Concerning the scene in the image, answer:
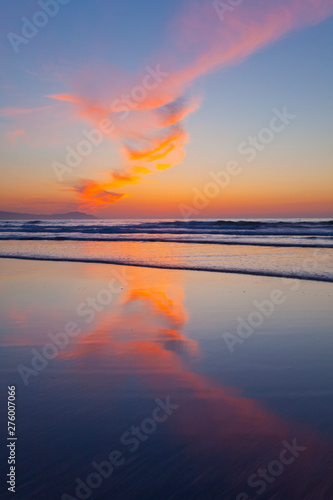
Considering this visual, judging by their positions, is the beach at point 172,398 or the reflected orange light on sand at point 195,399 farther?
the reflected orange light on sand at point 195,399

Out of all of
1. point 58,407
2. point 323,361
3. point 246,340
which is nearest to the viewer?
point 58,407

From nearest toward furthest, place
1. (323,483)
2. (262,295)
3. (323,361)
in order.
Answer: (323,483)
(323,361)
(262,295)

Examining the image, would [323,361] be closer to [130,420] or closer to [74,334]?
[130,420]

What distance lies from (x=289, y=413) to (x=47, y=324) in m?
4.76

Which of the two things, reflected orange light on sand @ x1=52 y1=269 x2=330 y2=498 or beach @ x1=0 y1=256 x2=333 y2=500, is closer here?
beach @ x1=0 y1=256 x2=333 y2=500

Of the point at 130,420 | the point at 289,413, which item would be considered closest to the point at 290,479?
the point at 289,413

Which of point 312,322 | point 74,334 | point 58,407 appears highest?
point 74,334

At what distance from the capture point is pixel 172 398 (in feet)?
13.1

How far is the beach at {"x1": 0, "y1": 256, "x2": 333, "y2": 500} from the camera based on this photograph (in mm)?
2850

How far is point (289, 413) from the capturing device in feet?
12.1

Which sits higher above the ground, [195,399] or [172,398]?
[172,398]

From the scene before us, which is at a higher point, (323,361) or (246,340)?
(246,340)

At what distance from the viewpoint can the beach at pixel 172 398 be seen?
2850 mm

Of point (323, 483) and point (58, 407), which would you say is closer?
point (323, 483)
